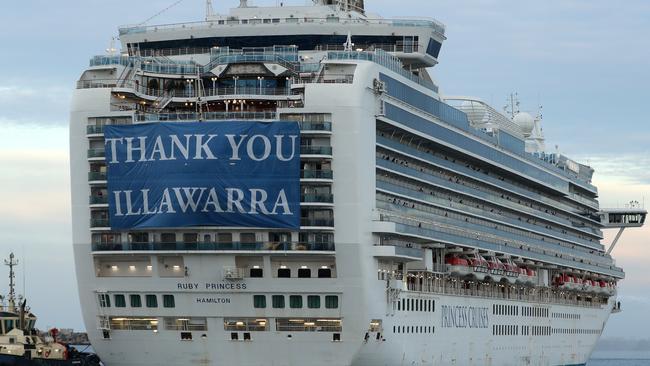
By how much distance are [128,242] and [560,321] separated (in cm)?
5190

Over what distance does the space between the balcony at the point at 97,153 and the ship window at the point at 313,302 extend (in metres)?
12.8

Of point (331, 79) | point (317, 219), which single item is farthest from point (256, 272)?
point (331, 79)

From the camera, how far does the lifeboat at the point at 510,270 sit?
9657 centimetres

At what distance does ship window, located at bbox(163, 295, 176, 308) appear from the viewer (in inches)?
2889

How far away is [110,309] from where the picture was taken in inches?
2923

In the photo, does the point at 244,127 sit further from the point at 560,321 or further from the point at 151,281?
the point at 560,321

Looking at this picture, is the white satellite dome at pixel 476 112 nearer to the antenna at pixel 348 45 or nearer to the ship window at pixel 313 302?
the antenna at pixel 348 45

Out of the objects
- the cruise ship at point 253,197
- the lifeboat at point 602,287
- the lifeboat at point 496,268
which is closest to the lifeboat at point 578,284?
the lifeboat at point 602,287

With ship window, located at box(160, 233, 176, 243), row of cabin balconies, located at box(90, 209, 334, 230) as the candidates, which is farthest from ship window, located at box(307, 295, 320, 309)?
ship window, located at box(160, 233, 176, 243)

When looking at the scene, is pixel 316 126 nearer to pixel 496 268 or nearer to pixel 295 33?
pixel 295 33

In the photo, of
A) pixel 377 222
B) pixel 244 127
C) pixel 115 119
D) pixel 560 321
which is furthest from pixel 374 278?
pixel 560 321

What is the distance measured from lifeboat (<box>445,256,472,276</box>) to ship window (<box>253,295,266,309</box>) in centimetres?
1734

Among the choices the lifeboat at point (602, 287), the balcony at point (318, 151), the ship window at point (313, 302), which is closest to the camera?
the balcony at point (318, 151)

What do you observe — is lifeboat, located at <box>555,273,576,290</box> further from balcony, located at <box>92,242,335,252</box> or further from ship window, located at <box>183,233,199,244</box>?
ship window, located at <box>183,233,199,244</box>
